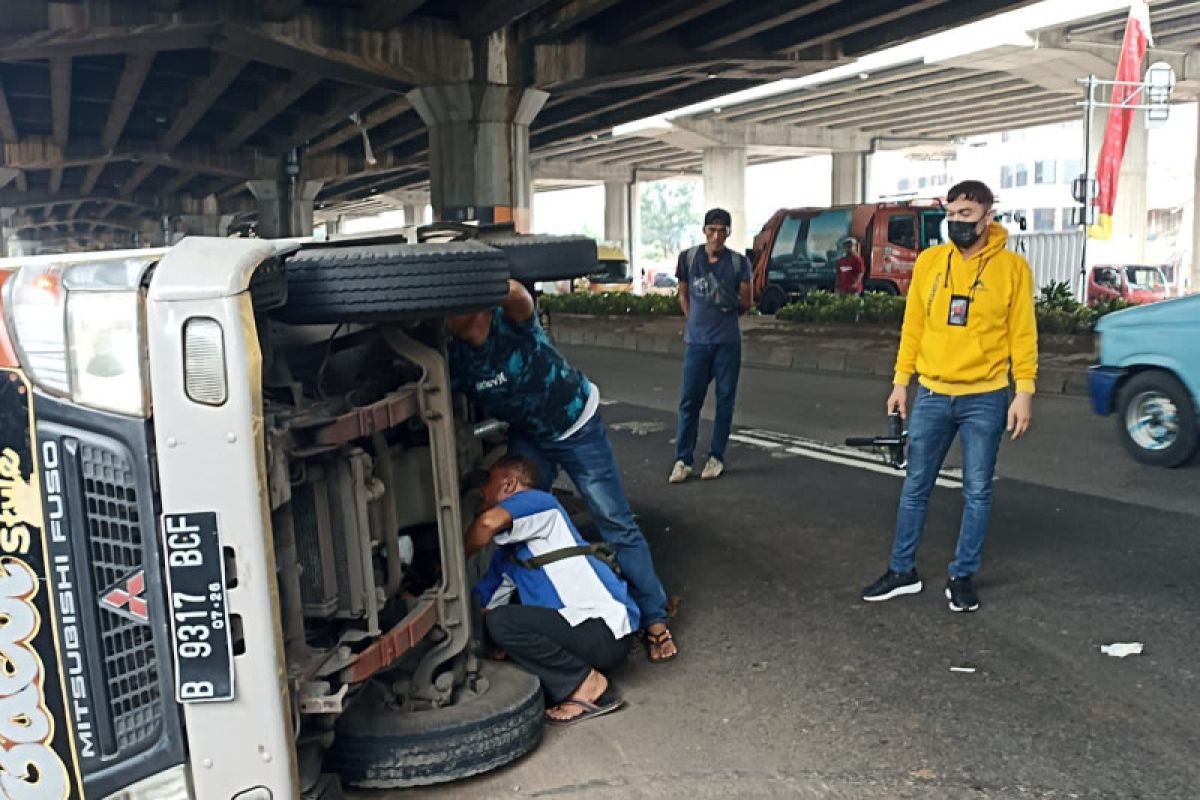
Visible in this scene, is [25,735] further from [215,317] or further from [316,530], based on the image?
[215,317]

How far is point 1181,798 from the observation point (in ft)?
10.5

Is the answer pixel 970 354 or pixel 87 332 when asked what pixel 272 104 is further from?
pixel 87 332

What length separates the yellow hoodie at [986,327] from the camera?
15.1 ft

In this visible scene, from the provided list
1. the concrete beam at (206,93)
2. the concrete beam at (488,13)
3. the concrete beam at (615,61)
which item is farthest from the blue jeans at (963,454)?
the concrete beam at (206,93)

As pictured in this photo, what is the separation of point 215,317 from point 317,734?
1246 mm

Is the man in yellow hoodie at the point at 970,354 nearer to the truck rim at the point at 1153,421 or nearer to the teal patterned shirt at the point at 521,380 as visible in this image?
the teal patterned shirt at the point at 521,380

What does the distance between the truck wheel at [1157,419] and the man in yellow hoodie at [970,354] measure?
3356mm

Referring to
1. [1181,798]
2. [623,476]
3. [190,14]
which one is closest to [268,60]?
[190,14]

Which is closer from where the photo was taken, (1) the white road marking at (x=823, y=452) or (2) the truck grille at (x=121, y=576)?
(2) the truck grille at (x=121, y=576)

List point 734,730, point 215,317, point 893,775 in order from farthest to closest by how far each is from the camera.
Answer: point 734,730
point 893,775
point 215,317

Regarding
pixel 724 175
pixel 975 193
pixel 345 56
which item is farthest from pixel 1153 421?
pixel 724 175

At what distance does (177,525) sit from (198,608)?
215mm

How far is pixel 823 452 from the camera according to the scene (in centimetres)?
852

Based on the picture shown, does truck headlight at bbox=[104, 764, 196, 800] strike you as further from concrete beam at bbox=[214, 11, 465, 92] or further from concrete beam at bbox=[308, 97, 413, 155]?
concrete beam at bbox=[308, 97, 413, 155]
